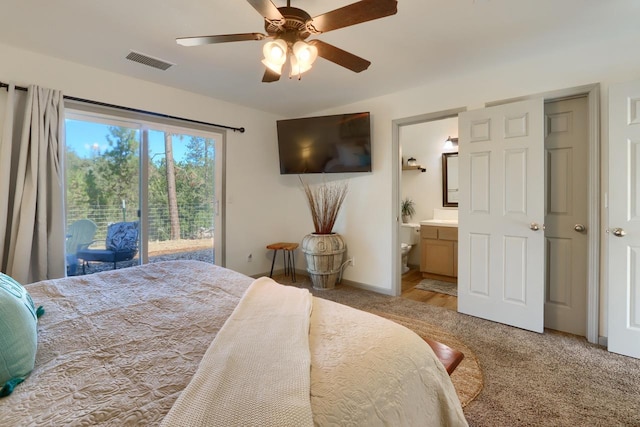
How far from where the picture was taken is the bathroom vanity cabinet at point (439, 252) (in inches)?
157

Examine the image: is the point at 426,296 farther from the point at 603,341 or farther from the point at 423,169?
the point at 423,169

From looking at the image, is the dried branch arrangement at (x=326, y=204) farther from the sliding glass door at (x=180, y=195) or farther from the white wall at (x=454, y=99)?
the sliding glass door at (x=180, y=195)

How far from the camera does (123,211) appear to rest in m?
3.02

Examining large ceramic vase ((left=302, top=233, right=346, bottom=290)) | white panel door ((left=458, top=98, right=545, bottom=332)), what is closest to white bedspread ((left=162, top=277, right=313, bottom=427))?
white panel door ((left=458, top=98, right=545, bottom=332))

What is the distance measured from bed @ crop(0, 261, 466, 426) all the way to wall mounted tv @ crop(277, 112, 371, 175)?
2.50 m

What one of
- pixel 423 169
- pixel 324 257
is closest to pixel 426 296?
pixel 324 257

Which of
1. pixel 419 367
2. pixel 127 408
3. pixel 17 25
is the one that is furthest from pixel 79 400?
pixel 17 25

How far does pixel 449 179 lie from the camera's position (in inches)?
180

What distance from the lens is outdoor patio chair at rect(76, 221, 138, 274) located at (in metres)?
2.84

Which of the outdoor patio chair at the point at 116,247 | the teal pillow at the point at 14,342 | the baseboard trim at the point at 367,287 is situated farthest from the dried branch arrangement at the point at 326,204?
the teal pillow at the point at 14,342

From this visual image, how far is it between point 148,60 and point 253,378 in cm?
290

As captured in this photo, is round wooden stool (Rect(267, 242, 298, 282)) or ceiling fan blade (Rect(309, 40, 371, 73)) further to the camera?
round wooden stool (Rect(267, 242, 298, 282))

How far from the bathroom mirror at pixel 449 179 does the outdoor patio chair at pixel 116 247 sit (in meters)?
4.25

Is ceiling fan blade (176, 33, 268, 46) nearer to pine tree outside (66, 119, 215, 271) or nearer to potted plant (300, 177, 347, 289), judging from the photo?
pine tree outside (66, 119, 215, 271)
